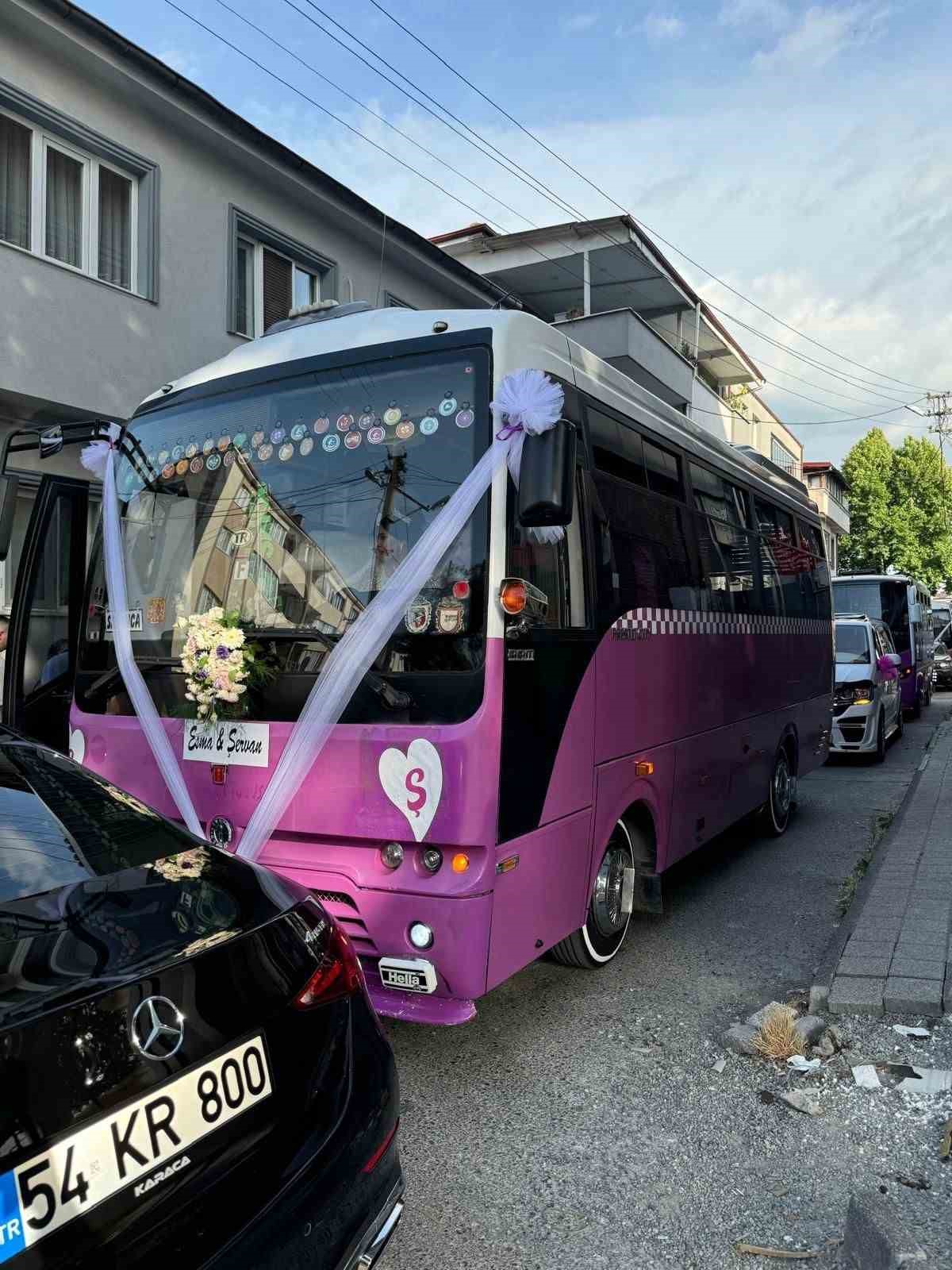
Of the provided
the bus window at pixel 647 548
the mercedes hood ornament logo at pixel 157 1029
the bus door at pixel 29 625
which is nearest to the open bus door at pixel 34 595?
the bus door at pixel 29 625

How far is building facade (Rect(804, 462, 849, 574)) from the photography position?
49.1 meters

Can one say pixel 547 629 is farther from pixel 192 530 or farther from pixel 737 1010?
pixel 737 1010

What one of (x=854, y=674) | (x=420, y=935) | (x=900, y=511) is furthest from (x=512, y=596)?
(x=900, y=511)

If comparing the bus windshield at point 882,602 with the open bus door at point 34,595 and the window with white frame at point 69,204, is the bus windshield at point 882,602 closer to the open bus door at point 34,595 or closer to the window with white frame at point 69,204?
the window with white frame at point 69,204

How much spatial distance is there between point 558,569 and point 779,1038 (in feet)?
7.00

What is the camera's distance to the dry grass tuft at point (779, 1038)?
4.12 metres

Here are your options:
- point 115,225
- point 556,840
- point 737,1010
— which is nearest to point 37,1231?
point 556,840

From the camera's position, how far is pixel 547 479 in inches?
147

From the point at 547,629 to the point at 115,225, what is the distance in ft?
30.5

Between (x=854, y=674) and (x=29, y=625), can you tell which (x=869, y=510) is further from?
(x=29, y=625)

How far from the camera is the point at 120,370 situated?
10.7 m

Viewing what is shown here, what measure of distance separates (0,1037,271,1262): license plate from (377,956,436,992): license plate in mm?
1696

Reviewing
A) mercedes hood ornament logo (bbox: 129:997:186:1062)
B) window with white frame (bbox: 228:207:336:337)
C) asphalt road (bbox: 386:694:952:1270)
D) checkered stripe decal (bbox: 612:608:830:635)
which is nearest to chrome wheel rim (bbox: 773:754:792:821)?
checkered stripe decal (bbox: 612:608:830:635)

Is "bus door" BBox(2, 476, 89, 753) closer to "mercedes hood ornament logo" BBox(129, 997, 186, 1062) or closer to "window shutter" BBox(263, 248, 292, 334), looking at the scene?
"mercedes hood ornament logo" BBox(129, 997, 186, 1062)
